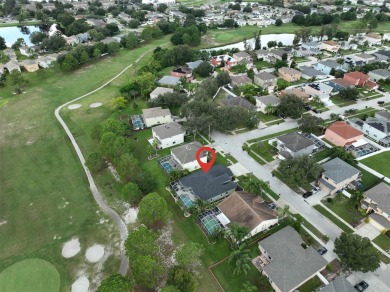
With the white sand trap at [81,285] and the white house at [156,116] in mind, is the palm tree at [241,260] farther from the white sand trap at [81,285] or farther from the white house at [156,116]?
the white house at [156,116]

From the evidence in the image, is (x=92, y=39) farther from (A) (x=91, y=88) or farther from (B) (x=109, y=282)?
(B) (x=109, y=282)

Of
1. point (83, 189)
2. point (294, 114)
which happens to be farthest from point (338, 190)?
point (83, 189)

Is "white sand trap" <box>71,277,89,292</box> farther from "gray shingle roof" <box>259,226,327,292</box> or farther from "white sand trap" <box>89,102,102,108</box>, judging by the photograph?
"white sand trap" <box>89,102,102,108</box>

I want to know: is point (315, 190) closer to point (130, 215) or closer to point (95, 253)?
point (130, 215)

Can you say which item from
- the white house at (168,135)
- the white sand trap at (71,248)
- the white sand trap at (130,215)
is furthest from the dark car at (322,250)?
the white sand trap at (71,248)

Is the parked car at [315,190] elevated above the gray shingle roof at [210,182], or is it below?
below

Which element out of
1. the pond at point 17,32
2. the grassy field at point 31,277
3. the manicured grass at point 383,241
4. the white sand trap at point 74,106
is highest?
the pond at point 17,32

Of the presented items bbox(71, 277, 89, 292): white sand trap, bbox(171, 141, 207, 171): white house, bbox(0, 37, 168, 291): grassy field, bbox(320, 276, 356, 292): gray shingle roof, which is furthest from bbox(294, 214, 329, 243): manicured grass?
bbox(71, 277, 89, 292): white sand trap
